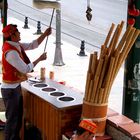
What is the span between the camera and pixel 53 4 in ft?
13.4

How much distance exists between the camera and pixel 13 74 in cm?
402

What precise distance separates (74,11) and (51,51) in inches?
197

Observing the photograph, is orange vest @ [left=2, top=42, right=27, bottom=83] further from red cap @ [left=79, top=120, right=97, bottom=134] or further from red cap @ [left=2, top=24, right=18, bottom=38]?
red cap @ [left=79, top=120, right=97, bottom=134]

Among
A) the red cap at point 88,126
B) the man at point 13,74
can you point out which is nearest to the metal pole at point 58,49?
the man at point 13,74

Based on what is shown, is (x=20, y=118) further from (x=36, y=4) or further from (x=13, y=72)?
(x=36, y=4)

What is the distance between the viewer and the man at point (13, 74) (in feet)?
12.9

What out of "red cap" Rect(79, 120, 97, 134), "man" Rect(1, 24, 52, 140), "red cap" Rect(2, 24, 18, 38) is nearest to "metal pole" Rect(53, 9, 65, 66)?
"man" Rect(1, 24, 52, 140)

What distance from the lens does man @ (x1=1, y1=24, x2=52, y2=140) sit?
3.92 m

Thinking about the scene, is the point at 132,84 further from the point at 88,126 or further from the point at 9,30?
the point at 9,30

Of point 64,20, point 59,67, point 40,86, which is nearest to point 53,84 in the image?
point 40,86

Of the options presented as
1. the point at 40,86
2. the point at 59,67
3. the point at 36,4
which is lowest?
the point at 59,67

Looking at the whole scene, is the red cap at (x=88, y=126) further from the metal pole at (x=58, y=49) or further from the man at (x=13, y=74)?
the metal pole at (x=58, y=49)

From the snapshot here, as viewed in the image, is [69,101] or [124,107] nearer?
[69,101]

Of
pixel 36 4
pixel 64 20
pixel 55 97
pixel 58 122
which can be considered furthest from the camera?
pixel 64 20
